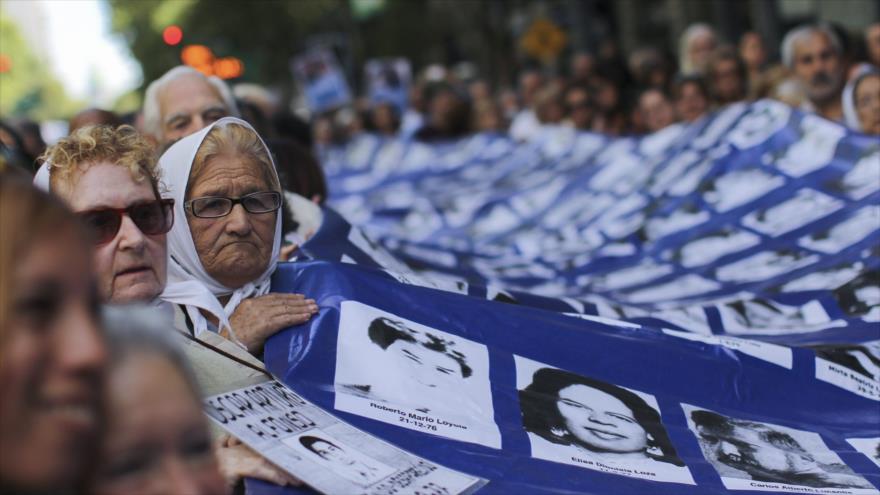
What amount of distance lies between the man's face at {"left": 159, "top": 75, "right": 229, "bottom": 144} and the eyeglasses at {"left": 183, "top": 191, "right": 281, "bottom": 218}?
1919 millimetres

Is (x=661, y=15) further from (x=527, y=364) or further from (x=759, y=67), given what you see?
(x=527, y=364)

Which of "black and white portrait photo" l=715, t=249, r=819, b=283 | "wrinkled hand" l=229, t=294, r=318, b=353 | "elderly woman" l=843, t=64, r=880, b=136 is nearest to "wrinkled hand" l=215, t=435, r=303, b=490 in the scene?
"wrinkled hand" l=229, t=294, r=318, b=353

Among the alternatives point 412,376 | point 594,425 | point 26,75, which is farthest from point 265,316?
point 26,75

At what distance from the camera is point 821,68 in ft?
21.0

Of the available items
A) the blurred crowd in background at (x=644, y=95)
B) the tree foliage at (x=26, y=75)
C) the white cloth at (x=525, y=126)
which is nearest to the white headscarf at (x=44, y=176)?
the blurred crowd in background at (x=644, y=95)

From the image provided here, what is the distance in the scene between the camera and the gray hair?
49.8 inches

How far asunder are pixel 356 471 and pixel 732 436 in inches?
44.0

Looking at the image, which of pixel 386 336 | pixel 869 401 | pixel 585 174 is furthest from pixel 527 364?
pixel 585 174

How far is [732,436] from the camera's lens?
9.74 ft

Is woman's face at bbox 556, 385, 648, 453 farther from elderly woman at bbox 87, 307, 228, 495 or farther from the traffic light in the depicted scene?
the traffic light

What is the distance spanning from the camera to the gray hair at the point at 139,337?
4.15ft

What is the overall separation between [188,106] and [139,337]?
383 centimetres

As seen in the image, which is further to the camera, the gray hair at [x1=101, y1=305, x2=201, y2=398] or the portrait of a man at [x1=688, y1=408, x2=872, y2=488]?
the portrait of a man at [x1=688, y1=408, x2=872, y2=488]

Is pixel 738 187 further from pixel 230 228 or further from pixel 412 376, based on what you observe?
pixel 230 228
